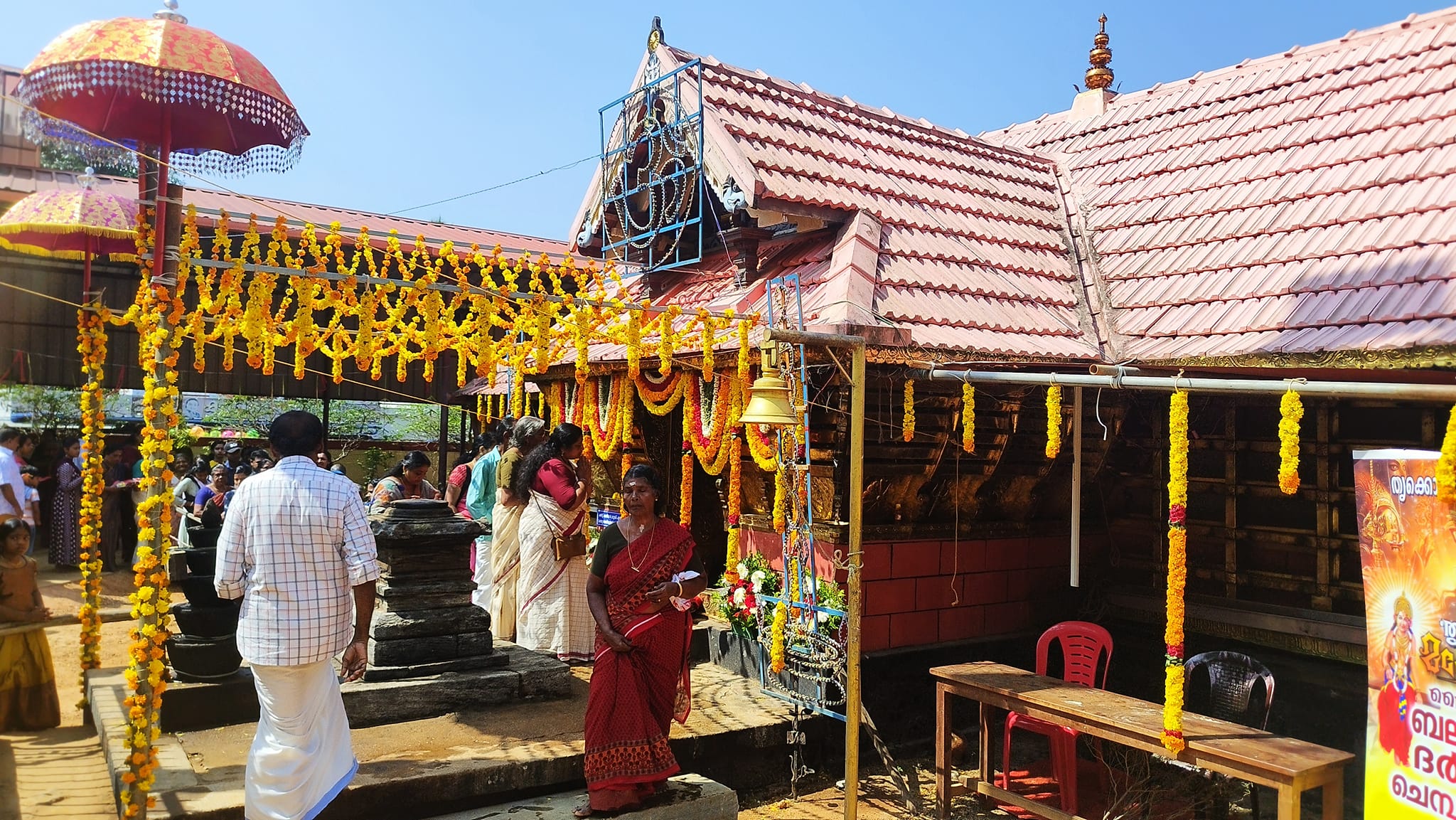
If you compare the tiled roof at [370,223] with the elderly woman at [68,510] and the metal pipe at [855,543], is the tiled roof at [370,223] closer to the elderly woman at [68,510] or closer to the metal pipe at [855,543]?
the elderly woman at [68,510]

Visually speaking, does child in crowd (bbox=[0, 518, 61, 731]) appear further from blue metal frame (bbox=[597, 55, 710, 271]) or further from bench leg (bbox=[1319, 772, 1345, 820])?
bench leg (bbox=[1319, 772, 1345, 820])

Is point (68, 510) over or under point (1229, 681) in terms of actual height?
over

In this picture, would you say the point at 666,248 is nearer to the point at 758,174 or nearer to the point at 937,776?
the point at 758,174

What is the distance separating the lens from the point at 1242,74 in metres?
8.80

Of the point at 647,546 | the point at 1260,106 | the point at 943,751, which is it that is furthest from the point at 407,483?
the point at 1260,106

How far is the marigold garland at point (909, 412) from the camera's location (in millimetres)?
6297

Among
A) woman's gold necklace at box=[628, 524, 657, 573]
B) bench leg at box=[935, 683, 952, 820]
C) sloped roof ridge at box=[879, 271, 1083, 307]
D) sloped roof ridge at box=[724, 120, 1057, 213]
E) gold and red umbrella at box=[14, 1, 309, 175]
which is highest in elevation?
sloped roof ridge at box=[724, 120, 1057, 213]

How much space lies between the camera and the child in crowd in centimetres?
534

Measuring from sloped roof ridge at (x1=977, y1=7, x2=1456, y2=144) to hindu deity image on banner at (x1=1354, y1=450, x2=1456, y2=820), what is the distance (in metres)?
5.68

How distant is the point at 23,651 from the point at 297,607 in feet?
9.69

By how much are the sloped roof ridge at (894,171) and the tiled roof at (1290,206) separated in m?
0.64

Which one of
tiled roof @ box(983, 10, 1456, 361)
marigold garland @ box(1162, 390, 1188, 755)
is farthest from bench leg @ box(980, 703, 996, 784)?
tiled roof @ box(983, 10, 1456, 361)

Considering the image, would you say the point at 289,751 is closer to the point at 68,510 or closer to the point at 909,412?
the point at 909,412

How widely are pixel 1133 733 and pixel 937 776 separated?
1.57 m
